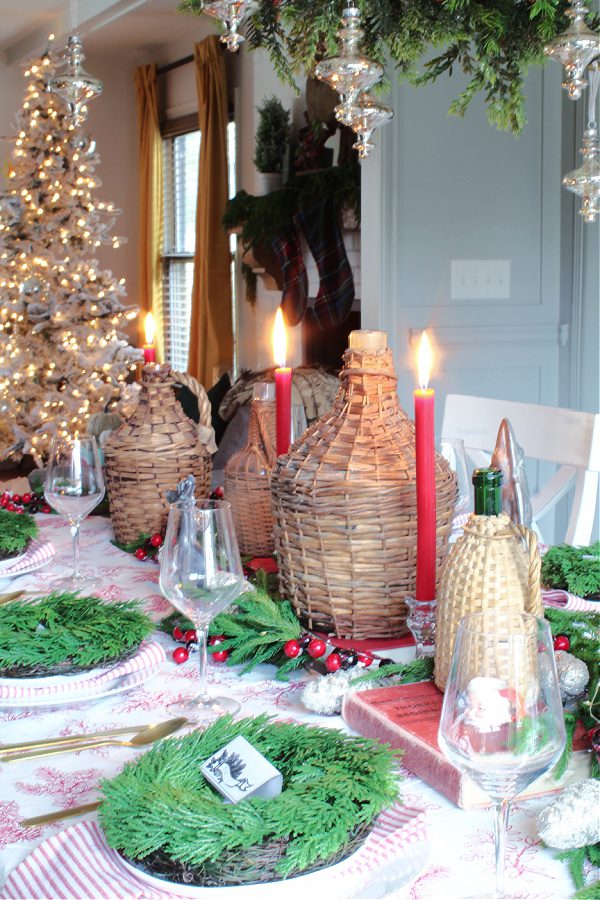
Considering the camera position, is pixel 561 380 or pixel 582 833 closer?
pixel 582 833

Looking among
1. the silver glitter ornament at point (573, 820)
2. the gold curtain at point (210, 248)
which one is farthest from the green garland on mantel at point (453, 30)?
the gold curtain at point (210, 248)

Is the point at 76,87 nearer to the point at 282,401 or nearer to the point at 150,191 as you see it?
the point at 282,401

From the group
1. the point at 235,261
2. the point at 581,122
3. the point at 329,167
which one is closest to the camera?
the point at 581,122

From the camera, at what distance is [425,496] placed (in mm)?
1028

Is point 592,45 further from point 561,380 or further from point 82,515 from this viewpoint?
point 561,380

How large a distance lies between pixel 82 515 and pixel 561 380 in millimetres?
2638

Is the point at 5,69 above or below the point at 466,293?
above

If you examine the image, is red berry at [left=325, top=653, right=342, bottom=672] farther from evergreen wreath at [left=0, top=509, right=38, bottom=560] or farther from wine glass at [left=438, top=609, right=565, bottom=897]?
evergreen wreath at [left=0, top=509, right=38, bottom=560]

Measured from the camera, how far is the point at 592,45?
1.21 metres

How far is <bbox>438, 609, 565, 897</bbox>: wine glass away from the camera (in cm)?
59

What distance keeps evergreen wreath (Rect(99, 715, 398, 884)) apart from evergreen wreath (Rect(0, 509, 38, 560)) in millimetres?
738

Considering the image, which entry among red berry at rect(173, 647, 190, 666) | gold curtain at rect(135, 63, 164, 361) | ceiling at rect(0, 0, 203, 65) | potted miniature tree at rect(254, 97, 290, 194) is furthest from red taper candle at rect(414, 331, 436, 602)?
gold curtain at rect(135, 63, 164, 361)

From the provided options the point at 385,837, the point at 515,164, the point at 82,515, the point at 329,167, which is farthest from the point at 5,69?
the point at 385,837

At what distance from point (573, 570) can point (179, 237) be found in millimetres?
6010
